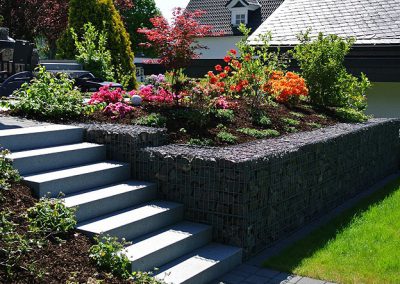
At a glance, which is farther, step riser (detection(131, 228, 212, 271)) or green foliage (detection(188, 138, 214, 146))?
green foliage (detection(188, 138, 214, 146))

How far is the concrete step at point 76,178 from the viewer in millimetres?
5023

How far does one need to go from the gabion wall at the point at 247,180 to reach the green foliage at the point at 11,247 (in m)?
2.07

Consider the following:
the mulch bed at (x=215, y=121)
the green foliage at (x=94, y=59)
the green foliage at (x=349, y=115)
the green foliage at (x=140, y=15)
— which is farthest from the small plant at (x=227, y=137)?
the green foliage at (x=140, y=15)

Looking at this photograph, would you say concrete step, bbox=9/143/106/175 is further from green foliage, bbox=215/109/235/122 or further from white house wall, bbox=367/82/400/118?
white house wall, bbox=367/82/400/118

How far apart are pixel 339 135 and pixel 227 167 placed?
10.4 ft

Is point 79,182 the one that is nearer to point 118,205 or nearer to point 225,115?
point 118,205

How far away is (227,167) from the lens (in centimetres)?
551

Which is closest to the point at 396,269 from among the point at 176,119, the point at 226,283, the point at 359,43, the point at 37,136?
the point at 226,283

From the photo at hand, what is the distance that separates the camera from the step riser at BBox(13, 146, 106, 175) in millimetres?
5312

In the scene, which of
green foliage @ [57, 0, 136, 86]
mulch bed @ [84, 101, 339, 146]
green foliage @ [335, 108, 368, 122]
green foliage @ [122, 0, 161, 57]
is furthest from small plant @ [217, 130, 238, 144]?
green foliage @ [122, 0, 161, 57]

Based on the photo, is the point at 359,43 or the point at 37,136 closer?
the point at 37,136

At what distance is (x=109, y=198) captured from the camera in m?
5.35

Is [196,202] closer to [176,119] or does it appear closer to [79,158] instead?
[79,158]

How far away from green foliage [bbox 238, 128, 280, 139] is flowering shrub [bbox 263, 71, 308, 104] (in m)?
2.38
